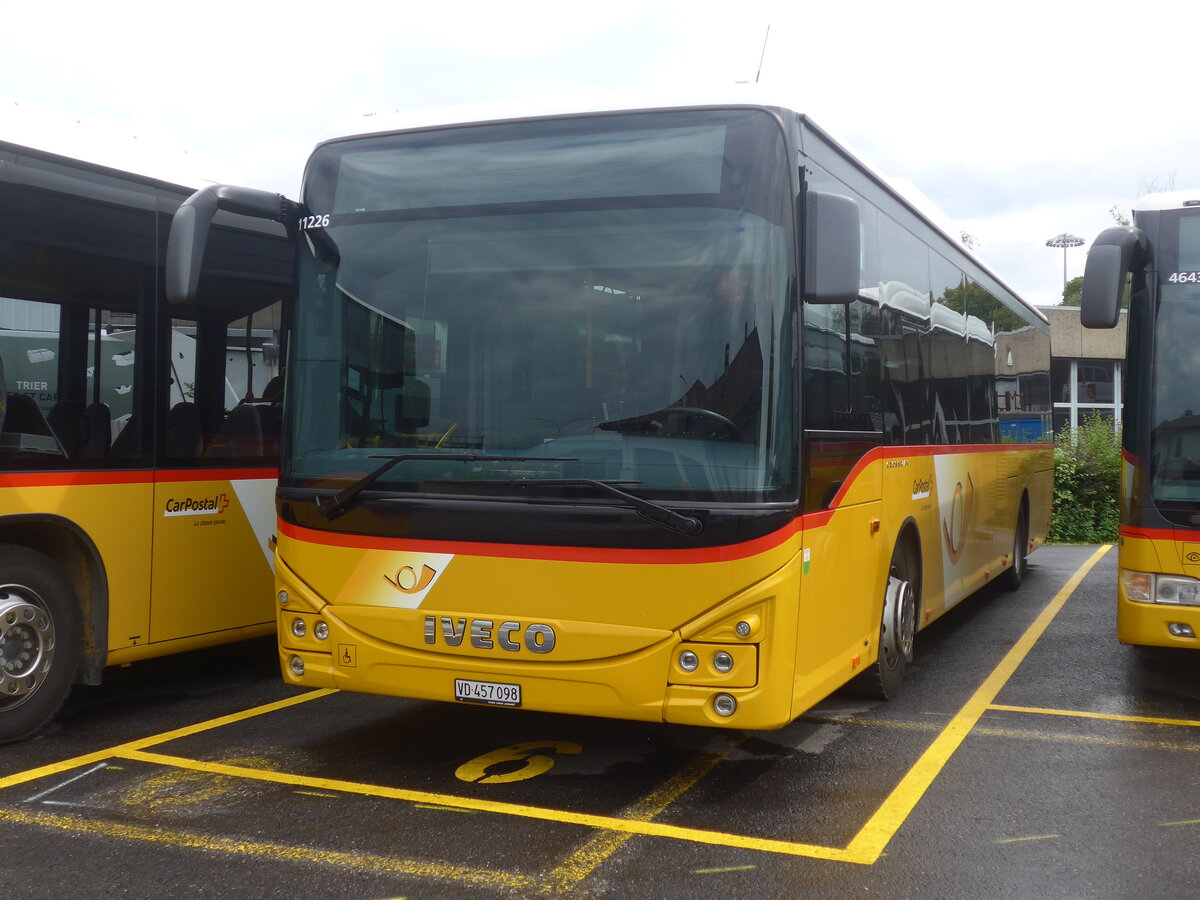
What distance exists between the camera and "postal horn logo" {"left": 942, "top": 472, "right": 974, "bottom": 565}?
27.8ft

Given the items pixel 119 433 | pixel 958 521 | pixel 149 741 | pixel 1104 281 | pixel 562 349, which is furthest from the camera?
pixel 958 521

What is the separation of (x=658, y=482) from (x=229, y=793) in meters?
2.32

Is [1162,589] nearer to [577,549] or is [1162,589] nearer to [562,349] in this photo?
[577,549]

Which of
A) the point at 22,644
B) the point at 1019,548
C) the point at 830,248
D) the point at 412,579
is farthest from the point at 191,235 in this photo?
the point at 1019,548

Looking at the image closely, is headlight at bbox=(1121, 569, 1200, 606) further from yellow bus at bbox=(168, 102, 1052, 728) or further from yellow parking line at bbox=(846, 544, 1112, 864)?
yellow bus at bbox=(168, 102, 1052, 728)

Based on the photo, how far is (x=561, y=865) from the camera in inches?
173

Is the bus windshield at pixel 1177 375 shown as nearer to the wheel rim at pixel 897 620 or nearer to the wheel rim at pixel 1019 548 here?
the wheel rim at pixel 897 620

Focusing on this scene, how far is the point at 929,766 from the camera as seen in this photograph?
574cm

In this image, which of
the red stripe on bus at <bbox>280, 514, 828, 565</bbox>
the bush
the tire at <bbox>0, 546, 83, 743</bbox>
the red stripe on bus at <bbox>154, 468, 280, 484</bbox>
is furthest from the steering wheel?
the bush

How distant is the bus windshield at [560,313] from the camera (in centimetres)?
487

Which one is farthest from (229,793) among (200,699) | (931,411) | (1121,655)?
(1121,655)

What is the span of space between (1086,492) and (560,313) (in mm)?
17385

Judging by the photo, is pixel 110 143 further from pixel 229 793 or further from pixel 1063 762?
pixel 1063 762

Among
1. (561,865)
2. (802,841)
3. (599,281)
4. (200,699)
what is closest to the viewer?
(561,865)
